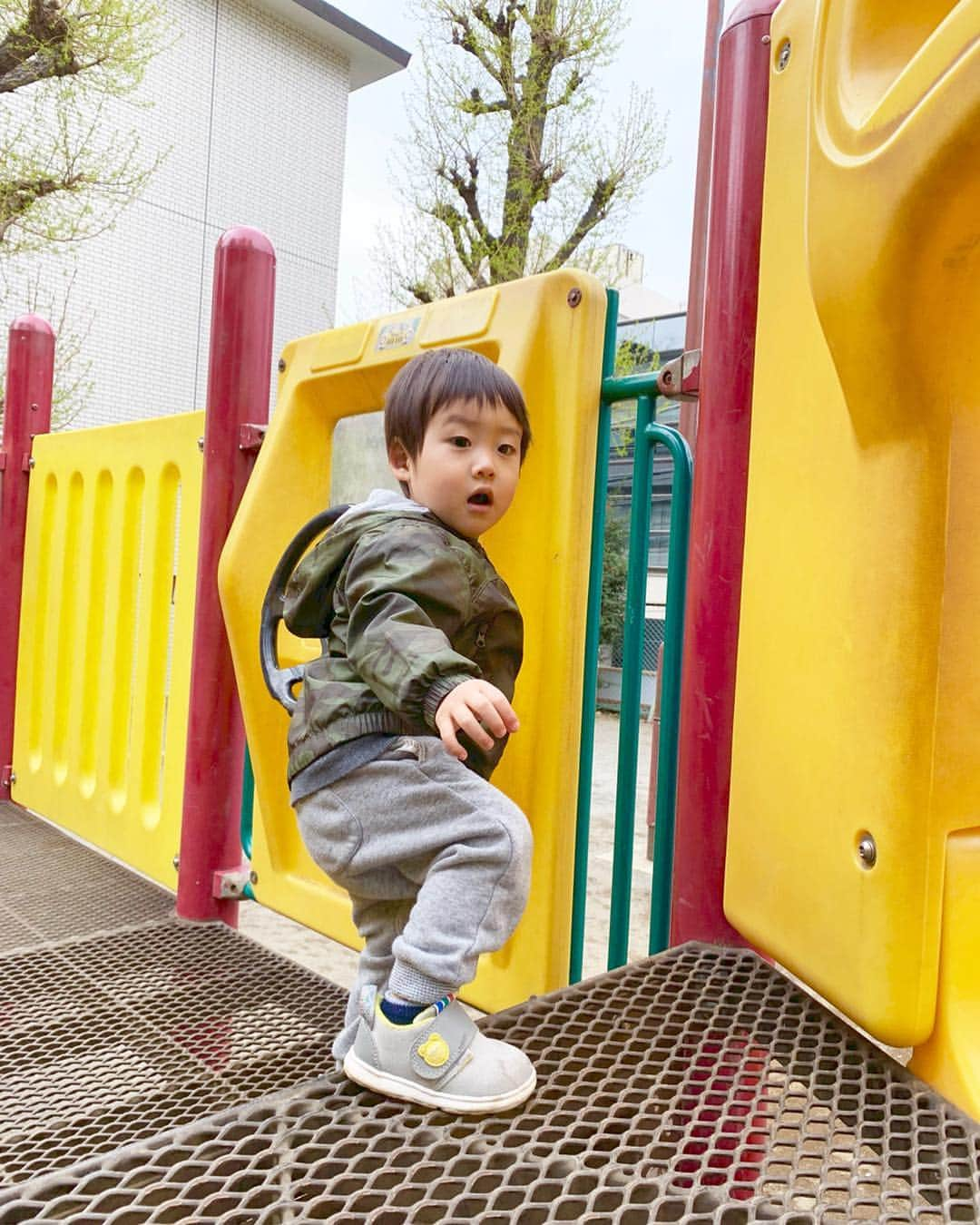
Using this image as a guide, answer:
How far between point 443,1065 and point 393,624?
0.44 meters

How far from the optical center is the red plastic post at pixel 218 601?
7.20ft

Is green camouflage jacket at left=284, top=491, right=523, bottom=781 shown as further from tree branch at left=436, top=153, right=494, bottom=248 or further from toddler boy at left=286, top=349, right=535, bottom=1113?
tree branch at left=436, top=153, right=494, bottom=248

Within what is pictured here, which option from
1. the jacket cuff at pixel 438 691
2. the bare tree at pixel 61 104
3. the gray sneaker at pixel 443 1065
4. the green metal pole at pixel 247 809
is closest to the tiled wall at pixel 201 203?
the bare tree at pixel 61 104

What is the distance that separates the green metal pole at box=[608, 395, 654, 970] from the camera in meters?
1.60

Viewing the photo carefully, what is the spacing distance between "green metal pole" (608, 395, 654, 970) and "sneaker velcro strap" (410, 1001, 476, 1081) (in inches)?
23.8

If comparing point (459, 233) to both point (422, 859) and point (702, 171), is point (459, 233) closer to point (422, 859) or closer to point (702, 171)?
point (702, 171)

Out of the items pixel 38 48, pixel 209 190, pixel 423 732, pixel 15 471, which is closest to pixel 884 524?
pixel 423 732

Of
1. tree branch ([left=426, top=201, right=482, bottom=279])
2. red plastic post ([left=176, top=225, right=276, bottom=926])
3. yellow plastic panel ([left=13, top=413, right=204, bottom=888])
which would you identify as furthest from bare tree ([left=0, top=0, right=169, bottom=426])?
red plastic post ([left=176, top=225, right=276, bottom=926])

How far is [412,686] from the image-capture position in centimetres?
107

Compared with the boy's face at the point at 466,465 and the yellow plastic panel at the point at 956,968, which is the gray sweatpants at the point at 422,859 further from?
the yellow plastic panel at the point at 956,968

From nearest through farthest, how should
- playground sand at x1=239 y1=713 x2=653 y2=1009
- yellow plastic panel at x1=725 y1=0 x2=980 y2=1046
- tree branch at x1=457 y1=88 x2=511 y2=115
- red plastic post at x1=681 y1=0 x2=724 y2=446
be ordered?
yellow plastic panel at x1=725 y1=0 x2=980 y2=1046
playground sand at x1=239 y1=713 x2=653 y2=1009
red plastic post at x1=681 y1=0 x2=724 y2=446
tree branch at x1=457 y1=88 x2=511 y2=115

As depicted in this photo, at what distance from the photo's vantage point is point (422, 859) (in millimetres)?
1210

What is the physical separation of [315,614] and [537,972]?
62 centimetres

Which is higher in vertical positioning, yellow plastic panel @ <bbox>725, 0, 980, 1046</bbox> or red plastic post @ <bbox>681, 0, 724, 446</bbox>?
red plastic post @ <bbox>681, 0, 724, 446</bbox>
